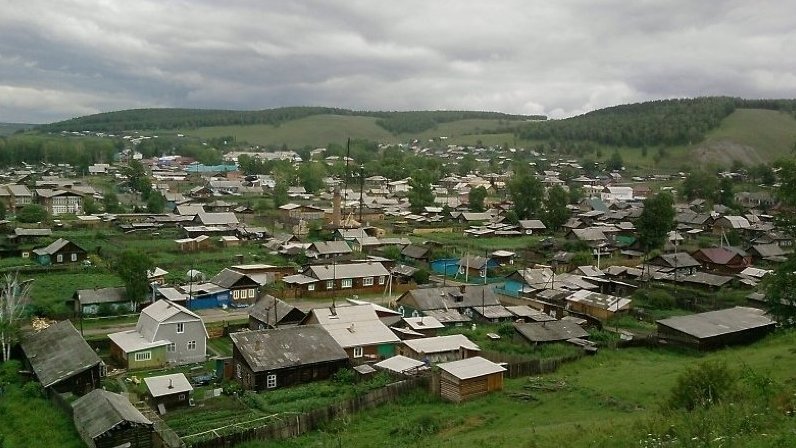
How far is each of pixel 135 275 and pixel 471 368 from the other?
763 inches

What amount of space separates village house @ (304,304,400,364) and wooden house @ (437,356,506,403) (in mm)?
5164

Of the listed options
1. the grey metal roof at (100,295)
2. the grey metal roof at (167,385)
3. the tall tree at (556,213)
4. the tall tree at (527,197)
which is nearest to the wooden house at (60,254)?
the grey metal roof at (100,295)

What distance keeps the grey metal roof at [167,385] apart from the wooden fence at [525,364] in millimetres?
10518

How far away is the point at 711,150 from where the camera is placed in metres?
123

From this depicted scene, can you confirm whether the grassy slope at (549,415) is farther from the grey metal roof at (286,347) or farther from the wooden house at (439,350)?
the grey metal roof at (286,347)

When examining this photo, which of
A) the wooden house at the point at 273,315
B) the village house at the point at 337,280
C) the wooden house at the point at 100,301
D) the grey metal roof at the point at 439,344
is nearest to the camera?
the grey metal roof at the point at 439,344

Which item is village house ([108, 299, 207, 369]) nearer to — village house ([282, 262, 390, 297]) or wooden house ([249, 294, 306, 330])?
wooden house ([249, 294, 306, 330])

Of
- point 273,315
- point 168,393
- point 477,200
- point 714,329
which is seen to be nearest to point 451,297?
point 273,315

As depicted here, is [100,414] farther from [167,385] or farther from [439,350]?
[439,350]

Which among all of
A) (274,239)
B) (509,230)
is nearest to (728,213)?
(509,230)

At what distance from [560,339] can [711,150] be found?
363 feet

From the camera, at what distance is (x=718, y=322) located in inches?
1100

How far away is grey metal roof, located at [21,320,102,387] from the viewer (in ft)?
69.2

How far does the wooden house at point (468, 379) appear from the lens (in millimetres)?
20062
